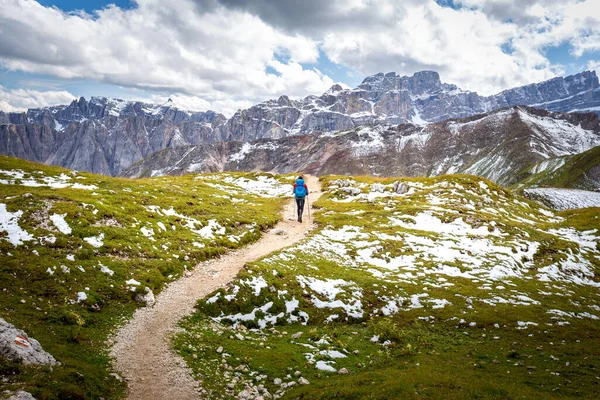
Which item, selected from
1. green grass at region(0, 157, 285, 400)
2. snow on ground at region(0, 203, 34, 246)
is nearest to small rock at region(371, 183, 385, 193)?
green grass at region(0, 157, 285, 400)

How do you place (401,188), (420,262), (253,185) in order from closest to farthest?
(420,262)
(401,188)
(253,185)

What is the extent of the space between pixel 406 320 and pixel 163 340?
1498cm

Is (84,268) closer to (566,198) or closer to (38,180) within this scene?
(38,180)

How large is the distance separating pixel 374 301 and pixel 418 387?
11.3 meters

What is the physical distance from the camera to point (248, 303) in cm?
2020

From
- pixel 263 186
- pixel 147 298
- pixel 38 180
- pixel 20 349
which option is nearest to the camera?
pixel 20 349

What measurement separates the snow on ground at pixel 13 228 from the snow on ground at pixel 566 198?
191 m

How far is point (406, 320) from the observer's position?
21.0 meters

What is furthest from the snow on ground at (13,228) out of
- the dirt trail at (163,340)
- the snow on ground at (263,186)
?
the snow on ground at (263,186)

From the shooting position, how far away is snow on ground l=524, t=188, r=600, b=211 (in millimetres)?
149000

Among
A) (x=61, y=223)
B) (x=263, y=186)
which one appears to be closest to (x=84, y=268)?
(x=61, y=223)

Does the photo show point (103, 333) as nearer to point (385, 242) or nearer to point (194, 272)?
point (194, 272)

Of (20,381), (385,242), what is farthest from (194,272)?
(385,242)

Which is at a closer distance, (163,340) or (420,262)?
(163,340)
